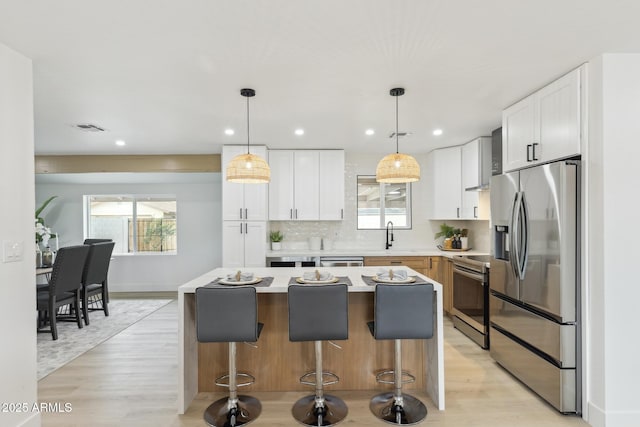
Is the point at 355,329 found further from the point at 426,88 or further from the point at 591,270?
the point at 426,88

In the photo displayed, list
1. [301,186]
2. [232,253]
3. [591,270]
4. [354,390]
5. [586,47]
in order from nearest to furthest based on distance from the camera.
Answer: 1. [586,47]
2. [591,270]
3. [354,390]
4. [232,253]
5. [301,186]

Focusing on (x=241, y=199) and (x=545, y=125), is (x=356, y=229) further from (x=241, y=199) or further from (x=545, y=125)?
(x=545, y=125)

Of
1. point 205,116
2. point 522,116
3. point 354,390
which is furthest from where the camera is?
point 205,116

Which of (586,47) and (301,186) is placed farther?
(301,186)

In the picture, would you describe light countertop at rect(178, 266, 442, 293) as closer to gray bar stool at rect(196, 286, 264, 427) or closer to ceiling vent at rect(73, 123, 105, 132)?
gray bar stool at rect(196, 286, 264, 427)

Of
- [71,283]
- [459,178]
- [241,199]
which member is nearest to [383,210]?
[459,178]

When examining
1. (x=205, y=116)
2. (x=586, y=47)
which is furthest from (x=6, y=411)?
(x=586, y=47)

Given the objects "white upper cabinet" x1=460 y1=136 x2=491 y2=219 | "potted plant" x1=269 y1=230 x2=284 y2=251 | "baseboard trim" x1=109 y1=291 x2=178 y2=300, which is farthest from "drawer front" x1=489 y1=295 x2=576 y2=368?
"baseboard trim" x1=109 y1=291 x2=178 y2=300

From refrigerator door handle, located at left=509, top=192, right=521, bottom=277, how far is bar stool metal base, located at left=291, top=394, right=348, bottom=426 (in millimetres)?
1707

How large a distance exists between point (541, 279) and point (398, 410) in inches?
54.3

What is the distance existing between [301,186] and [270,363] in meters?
2.79

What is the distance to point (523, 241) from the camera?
8.91 feet

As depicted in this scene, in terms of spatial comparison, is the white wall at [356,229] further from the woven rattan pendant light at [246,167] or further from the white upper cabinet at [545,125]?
the woven rattan pendant light at [246,167]

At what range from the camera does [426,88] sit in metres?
2.81
